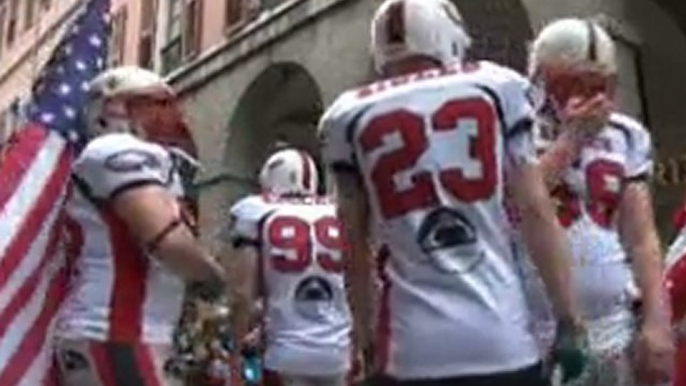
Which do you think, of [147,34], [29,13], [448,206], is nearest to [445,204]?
[448,206]

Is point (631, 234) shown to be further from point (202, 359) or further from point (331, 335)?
point (202, 359)

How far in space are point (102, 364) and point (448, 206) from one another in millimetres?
1204

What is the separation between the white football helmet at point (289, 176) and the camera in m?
7.06

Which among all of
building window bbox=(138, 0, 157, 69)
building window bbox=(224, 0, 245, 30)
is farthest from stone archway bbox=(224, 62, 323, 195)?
building window bbox=(138, 0, 157, 69)

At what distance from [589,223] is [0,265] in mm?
1711

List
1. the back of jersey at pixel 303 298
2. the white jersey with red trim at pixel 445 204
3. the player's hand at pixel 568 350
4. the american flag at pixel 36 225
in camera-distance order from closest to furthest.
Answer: the player's hand at pixel 568 350 → the white jersey with red trim at pixel 445 204 → the american flag at pixel 36 225 → the back of jersey at pixel 303 298

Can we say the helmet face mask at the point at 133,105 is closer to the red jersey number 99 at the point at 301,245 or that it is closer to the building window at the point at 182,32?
the red jersey number 99 at the point at 301,245

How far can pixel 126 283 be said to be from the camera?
13.9 ft

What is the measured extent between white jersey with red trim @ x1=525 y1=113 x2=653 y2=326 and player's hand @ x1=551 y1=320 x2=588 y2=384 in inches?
47.1

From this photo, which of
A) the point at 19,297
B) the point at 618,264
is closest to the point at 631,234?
the point at 618,264

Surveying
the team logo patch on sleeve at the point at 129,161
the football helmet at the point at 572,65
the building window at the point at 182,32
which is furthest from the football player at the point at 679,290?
the building window at the point at 182,32

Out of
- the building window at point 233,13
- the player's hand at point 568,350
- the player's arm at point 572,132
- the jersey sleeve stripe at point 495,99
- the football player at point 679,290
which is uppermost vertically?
the building window at point 233,13

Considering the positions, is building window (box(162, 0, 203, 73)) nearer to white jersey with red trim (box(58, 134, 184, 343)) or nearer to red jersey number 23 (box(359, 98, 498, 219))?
white jersey with red trim (box(58, 134, 184, 343))

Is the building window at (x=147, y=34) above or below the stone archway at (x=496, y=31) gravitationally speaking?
above
